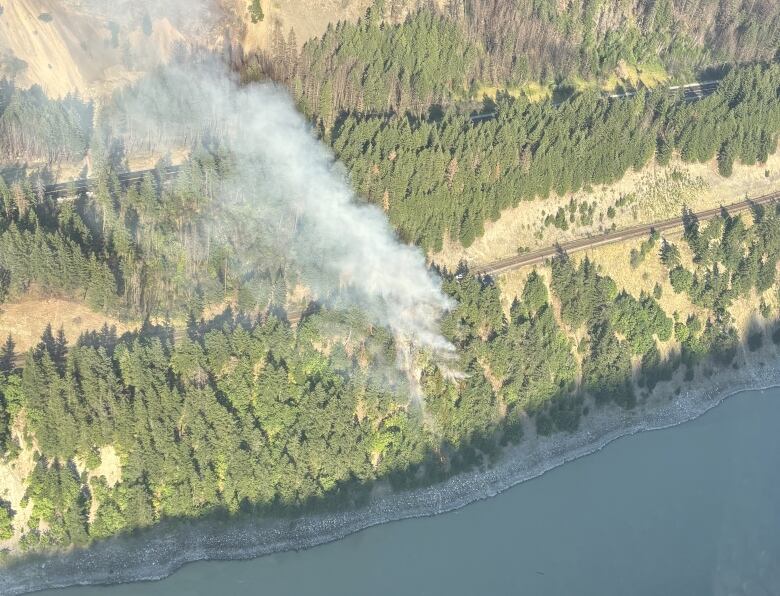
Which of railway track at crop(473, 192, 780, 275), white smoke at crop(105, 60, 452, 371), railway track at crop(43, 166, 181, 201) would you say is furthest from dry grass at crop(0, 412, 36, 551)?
railway track at crop(473, 192, 780, 275)

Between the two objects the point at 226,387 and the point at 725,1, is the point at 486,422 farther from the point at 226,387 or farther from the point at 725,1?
the point at 725,1

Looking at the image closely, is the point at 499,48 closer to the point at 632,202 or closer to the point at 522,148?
the point at 522,148

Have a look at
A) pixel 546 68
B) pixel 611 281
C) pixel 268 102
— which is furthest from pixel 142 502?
pixel 546 68

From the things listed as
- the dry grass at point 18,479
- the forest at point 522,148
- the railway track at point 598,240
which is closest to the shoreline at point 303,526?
the dry grass at point 18,479

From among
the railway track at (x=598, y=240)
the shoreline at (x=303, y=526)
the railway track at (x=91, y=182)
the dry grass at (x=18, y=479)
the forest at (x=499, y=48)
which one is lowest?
the shoreline at (x=303, y=526)

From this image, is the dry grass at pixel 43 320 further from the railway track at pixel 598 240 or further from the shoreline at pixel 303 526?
the railway track at pixel 598 240

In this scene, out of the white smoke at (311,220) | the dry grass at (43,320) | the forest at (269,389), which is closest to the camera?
the forest at (269,389)

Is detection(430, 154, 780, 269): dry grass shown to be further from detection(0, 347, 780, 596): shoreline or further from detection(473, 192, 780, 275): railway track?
detection(0, 347, 780, 596): shoreline
